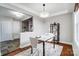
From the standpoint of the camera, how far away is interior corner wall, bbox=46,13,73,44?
4.86ft

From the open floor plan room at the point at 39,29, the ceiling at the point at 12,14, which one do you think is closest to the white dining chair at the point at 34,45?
the open floor plan room at the point at 39,29

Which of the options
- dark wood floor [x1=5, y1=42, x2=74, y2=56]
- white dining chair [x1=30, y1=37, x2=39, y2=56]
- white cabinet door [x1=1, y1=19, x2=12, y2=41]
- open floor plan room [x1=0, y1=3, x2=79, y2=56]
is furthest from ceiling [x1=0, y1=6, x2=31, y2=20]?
dark wood floor [x1=5, y1=42, x2=74, y2=56]

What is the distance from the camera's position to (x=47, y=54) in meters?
1.39

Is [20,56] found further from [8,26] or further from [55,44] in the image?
[55,44]

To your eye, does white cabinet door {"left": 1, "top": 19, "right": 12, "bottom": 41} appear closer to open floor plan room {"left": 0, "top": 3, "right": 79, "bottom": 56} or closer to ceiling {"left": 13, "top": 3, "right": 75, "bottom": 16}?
open floor plan room {"left": 0, "top": 3, "right": 79, "bottom": 56}

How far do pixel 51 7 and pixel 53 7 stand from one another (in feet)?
0.12

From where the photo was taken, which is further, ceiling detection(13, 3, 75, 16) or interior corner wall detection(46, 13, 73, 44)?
interior corner wall detection(46, 13, 73, 44)

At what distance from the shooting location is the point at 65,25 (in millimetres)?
1496

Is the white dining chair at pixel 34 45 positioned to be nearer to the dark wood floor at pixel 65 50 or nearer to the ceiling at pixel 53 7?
the dark wood floor at pixel 65 50

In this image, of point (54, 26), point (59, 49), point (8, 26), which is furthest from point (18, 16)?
point (59, 49)

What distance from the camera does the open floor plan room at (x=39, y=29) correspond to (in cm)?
138

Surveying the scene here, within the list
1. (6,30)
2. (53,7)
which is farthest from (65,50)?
(6,30)

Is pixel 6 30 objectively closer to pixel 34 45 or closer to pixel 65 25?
pixel 34 45

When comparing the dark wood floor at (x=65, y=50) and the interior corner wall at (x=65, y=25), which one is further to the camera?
the interior corner wall at (x=65, y=25)
